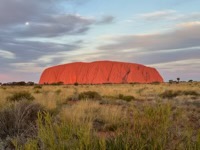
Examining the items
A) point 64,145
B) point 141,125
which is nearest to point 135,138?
point 141,125

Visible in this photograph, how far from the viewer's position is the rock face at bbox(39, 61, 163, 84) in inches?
6467

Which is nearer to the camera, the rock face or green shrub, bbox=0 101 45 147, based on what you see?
green shrub, bbox=0 101 45 147

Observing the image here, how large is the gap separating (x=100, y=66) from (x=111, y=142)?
167 meters

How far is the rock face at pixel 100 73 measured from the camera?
164250mm

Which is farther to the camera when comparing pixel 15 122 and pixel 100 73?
pixel 100 73

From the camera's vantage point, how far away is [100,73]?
166875 mm

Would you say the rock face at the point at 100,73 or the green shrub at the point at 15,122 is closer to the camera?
the green shrub at the point at 15,122

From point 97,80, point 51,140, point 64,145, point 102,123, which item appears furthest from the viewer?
point 97,80

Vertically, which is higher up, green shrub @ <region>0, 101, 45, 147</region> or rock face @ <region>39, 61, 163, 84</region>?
rock face @ <region>39, 61, 163, 84</region>

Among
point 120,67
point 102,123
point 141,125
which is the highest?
point 120,67

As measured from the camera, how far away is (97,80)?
164250mm

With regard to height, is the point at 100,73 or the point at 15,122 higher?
the point at 100,73

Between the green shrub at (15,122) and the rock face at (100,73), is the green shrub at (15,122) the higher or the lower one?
the lower one

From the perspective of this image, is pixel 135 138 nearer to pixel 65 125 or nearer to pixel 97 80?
pixel 65 125
